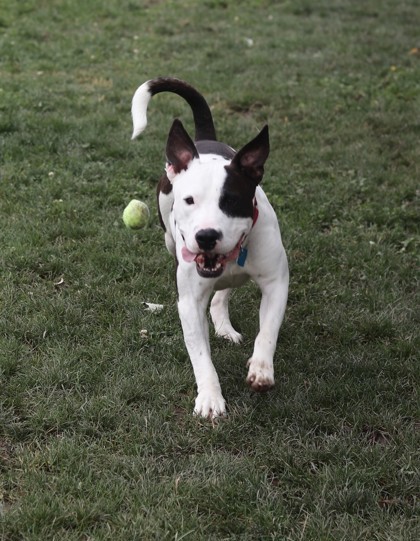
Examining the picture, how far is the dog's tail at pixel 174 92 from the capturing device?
4168mm

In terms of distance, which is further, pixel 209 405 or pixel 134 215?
pixel 134 215

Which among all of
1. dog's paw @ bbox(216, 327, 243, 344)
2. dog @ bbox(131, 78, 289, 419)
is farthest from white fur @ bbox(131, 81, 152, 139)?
dog's paw @ bbox(216, 327, 243, 344)

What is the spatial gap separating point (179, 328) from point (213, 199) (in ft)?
4.36

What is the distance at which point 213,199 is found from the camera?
3.17m

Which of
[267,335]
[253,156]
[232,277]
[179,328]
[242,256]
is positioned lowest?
[179,328]

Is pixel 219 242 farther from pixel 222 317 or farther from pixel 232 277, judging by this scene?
pixel 222 317

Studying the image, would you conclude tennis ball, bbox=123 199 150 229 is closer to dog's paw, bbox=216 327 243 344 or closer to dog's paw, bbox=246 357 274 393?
dog's paw, bbox=216 327 243 344

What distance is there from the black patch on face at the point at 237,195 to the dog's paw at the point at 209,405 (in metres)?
0.87

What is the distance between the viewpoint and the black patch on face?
3186 mm

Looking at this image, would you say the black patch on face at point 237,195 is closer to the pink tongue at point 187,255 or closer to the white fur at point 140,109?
the pink tongue at point 187,255

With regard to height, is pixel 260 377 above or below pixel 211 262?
below

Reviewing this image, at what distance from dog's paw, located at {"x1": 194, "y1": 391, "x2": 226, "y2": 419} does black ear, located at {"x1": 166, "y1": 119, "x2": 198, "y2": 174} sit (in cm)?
106

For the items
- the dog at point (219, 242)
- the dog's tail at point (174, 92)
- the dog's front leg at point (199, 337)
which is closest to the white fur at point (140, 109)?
the dog's tail at point (174, 92)

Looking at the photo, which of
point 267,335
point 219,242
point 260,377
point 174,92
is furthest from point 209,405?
point 174,92
